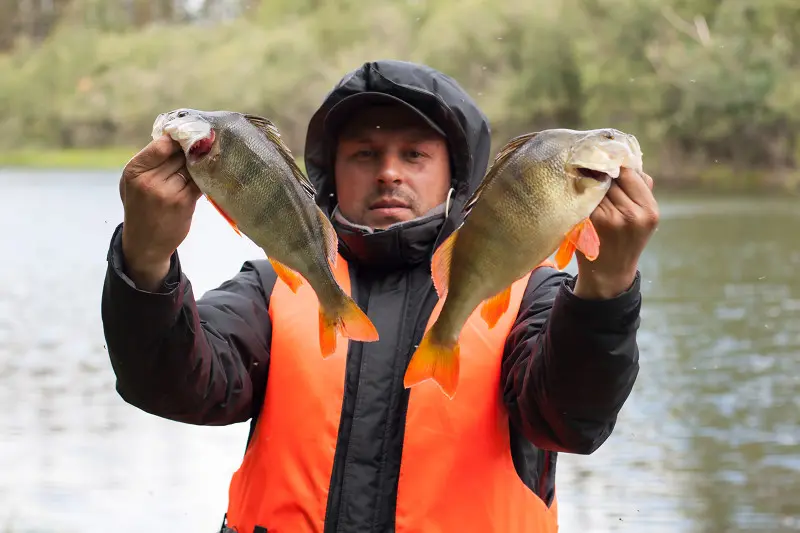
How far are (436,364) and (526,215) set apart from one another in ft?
1.66

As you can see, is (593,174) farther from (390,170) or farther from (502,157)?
(390,170)

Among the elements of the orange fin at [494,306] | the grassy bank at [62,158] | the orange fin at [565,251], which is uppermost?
the orange fin at [565,251]

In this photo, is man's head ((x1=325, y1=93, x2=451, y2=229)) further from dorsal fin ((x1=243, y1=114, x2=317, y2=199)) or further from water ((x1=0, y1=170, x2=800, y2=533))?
water ((x1=0, y1=170, x2=800, y2=533))

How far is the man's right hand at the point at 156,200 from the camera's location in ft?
8.56

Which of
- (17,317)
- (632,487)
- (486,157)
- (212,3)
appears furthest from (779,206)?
(212,3)

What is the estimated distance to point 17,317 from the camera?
1670 centimetres

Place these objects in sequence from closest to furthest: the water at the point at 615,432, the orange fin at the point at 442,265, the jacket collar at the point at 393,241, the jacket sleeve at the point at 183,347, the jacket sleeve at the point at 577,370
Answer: the orange fin at the point at 442,265 < the jacket sleeve at the point at 577,370 < the jacket sleeve at the point at 183,347 < the jacket collar at the point at 393,241 < the water at the point at 615,432

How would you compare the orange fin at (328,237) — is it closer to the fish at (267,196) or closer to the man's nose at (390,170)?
the fish at (267,196)

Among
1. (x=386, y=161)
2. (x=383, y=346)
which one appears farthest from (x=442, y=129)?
(x=383, y=346)

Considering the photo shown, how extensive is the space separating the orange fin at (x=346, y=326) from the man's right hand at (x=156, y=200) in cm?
44

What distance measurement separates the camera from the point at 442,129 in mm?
3688

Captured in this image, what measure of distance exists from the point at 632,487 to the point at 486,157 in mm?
5215

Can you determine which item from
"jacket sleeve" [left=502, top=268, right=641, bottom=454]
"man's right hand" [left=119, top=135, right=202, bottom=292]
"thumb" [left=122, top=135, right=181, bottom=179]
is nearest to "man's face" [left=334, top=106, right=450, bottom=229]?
"jacket sleeve" [left=502, top=268, right=641, bottom=454]

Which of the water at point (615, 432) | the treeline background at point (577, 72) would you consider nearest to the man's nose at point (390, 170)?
the water at point (615, 432)
